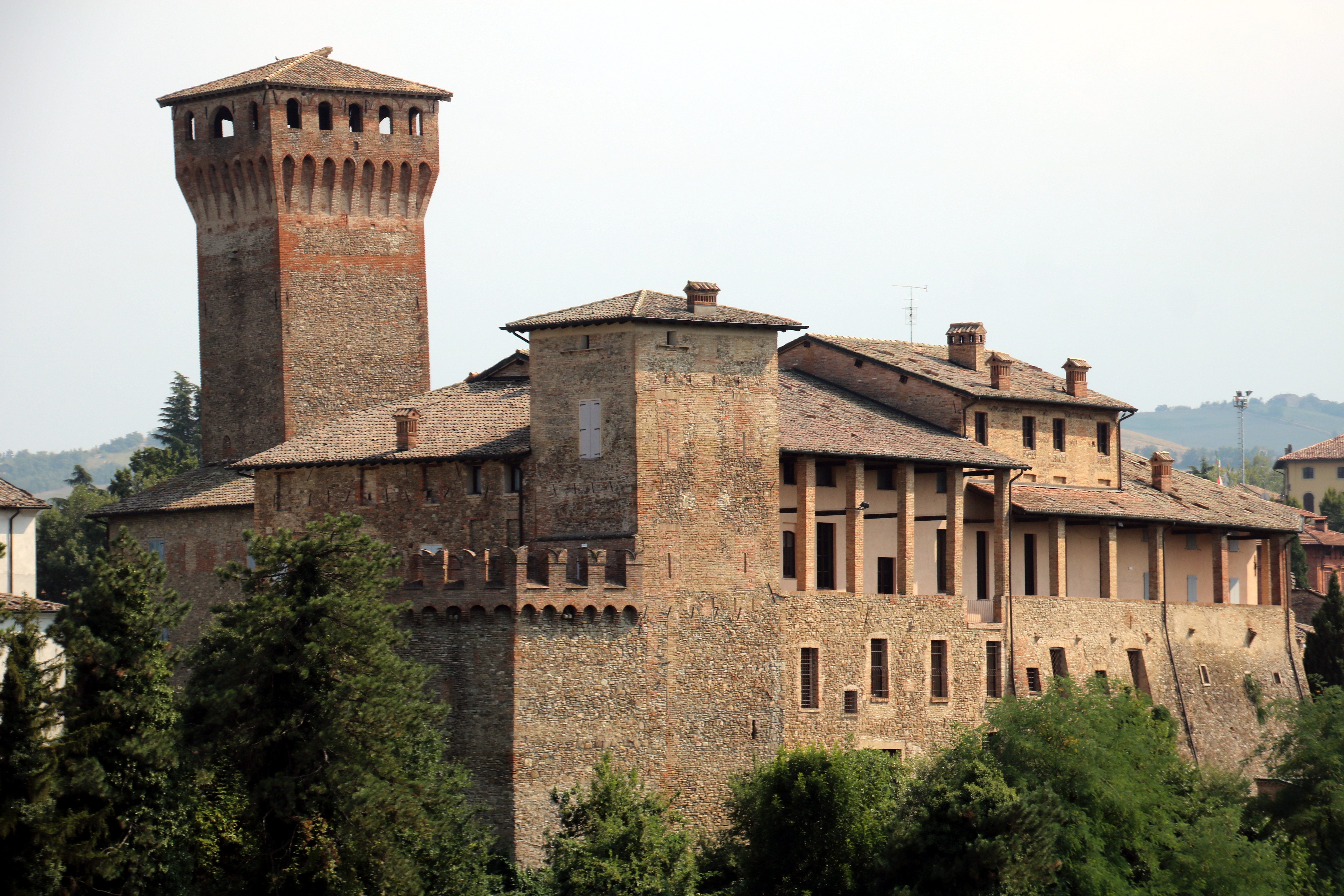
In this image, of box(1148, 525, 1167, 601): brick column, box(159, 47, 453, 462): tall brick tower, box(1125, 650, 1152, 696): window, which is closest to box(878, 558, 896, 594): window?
box(1125, 650, 1152, 696): window

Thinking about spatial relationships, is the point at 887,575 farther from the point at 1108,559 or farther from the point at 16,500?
the point at 16,500

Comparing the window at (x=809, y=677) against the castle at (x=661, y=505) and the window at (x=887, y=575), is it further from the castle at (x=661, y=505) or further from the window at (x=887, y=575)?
the window at (x=887, y=575)

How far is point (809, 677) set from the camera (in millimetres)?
50906

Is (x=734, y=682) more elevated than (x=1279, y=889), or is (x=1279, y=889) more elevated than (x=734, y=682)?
(x=734, y=682)

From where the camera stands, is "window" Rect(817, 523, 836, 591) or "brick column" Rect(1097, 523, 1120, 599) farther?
"brick column" Rect(1097, 523, 1120, 599)

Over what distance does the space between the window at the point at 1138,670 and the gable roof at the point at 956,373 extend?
779cm

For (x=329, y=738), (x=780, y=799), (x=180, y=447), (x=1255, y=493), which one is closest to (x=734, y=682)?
(x=780, y=799)

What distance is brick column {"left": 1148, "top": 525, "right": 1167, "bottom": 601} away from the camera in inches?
2510

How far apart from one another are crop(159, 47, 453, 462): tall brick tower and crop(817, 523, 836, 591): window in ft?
48.2

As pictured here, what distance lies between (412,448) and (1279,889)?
23394mm

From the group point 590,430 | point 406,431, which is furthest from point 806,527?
point 406,431

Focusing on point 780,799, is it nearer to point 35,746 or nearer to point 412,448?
point 412,448

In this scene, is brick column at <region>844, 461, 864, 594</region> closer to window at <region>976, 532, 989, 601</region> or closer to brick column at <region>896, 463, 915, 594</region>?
brick column at <region>896, 463, 915, 594</region>

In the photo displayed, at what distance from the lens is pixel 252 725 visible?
1647 inches
